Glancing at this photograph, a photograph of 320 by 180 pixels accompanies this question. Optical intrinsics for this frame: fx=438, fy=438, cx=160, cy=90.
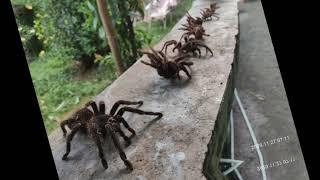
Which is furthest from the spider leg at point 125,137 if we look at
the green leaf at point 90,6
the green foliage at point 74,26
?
the green leaf at point 90,6

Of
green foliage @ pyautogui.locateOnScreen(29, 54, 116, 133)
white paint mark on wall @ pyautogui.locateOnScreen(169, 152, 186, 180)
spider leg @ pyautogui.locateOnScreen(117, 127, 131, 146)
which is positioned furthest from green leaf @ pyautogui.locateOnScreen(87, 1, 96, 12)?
white paint mark on wall @ pyautogui.locateOnScreen(169, 152, 186, 180)

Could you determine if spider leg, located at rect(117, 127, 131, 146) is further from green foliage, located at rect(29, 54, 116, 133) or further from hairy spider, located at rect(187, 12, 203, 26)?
hairy spider, located at rect(187, 12, 203, 26)

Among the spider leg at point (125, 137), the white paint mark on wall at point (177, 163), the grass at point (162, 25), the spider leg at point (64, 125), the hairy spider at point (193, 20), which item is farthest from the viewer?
the grass at point (162, 25)

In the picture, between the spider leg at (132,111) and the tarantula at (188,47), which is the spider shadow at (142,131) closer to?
the spider leg at (132,111)

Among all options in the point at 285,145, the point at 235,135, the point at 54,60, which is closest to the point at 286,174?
the point at 285,145

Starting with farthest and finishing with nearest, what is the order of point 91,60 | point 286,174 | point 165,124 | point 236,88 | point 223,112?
1. point 91,60
2. point 236,88
3. point 223,112
4. point 165,124
5. point 286,174

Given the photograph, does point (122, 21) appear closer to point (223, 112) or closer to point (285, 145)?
point (223, 112)
